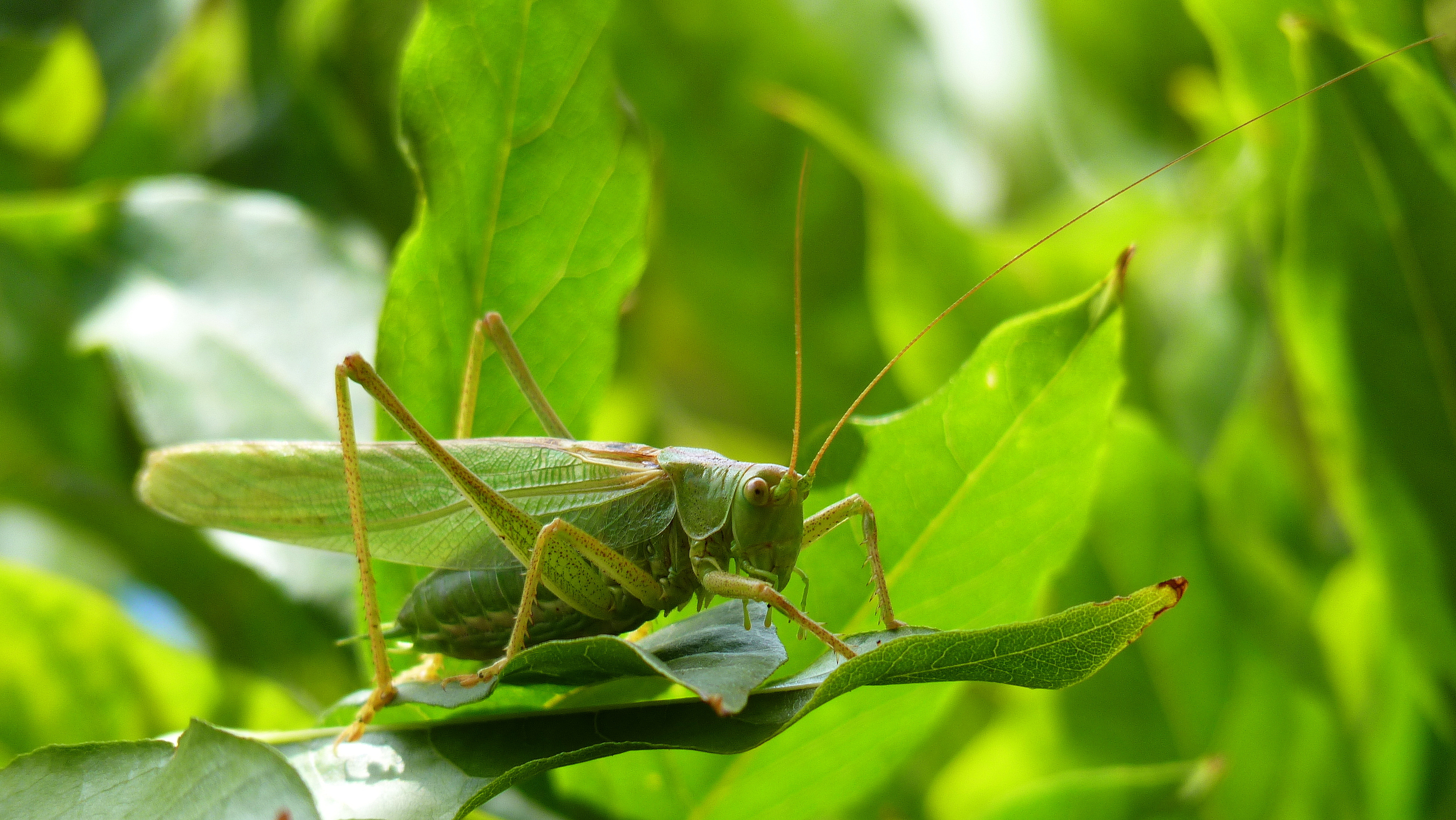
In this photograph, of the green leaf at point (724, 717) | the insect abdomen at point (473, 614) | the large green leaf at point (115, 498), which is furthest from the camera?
the large green leaf at point (115, 498)

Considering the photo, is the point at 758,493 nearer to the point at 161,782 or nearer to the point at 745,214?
the point at 161,782

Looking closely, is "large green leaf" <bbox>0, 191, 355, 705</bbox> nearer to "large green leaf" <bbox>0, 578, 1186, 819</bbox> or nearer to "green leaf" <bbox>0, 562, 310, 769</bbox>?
"green leaf" <bbox>0, 562, 310, 769</bbox>

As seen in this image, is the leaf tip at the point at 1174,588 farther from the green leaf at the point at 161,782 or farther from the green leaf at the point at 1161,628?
the green leaf at the point at 1161,628

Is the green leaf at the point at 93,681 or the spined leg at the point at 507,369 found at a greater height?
the spined leg at the point at 507,369

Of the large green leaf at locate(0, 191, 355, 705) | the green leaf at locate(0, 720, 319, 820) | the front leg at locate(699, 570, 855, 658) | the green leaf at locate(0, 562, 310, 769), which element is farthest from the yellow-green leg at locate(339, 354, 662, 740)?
the large green leaf at locate(0, 191, 355, 705)

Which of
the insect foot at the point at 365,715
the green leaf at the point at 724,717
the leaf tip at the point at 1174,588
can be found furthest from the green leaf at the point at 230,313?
the leaf tip at the point at 1174,588

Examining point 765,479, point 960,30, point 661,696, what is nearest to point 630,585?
point 765,479
